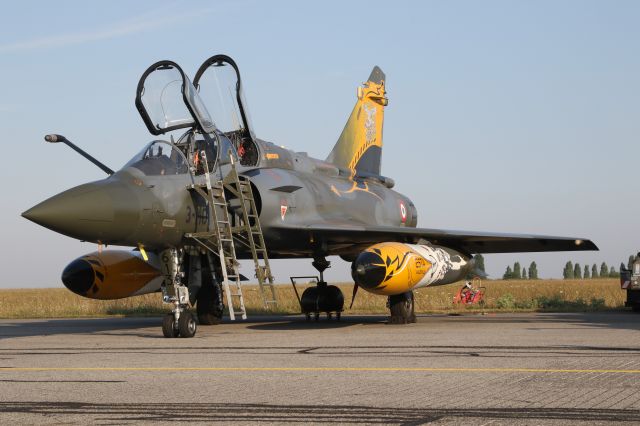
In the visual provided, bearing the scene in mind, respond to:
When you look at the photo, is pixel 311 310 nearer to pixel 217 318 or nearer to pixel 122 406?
pixel 217 318

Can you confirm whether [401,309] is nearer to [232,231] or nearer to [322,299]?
[322,299]

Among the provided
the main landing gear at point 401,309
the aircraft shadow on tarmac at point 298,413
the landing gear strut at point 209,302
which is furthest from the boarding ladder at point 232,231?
the aircraft shadow on tarmac at point 298,413

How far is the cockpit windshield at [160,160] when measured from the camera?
14823 millimetres

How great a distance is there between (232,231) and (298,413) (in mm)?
9506

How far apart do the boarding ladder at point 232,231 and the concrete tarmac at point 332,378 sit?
1138 millimetres

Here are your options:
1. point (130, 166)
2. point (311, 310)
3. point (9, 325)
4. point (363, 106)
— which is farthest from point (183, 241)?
point (363, 106)

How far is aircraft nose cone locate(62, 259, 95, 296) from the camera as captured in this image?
18.1 metres

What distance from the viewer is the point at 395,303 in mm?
18406

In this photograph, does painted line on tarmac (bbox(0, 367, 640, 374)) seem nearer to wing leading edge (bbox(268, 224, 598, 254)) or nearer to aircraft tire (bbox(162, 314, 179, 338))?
aircraft tire (bbox(162, 314, 179, 338))

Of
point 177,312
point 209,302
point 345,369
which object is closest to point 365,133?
point 209,302

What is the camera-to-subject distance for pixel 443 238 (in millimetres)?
18688

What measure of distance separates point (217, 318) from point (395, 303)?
142 inches

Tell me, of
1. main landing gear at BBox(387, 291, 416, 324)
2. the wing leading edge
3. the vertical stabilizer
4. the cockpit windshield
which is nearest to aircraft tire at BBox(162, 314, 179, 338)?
the cockpit windshield

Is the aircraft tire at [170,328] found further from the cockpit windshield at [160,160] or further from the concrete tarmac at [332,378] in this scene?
the cockpit windshield at [160,160]
